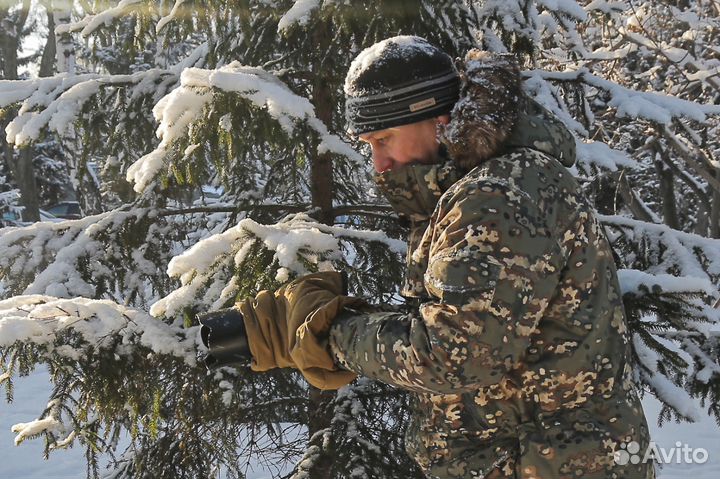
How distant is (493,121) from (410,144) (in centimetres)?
27

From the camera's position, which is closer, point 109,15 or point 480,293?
point 480,293

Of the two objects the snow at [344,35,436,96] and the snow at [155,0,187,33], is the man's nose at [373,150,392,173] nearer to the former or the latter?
the snow at [344,35,436,96]

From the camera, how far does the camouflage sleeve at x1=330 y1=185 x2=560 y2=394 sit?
1368mm

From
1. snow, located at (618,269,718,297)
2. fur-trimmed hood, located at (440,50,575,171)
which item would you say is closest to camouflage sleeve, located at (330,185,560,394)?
A: fur-trimmed hood, located at (440,50,575,171)

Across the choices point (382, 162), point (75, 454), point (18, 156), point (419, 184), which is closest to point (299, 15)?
point (382, 162)

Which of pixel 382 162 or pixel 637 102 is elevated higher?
pixel 637 102

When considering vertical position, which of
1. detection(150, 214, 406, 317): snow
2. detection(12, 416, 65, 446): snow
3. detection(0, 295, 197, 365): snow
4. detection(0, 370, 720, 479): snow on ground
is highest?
detection(150, 214, 406, 317): snow

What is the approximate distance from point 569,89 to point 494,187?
107 inches

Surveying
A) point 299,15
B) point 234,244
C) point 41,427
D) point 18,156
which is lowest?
point 41,427

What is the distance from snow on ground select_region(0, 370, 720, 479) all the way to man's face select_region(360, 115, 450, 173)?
5397mm

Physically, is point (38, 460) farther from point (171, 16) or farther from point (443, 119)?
point (443, 119)

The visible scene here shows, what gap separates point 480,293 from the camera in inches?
53.6

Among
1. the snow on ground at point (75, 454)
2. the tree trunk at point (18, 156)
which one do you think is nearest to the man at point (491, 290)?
the snow on ground at point (75, 454)

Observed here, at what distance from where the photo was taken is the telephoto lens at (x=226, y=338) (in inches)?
68.6
